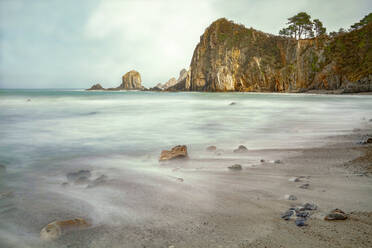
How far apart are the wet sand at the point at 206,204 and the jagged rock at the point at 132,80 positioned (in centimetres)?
11278

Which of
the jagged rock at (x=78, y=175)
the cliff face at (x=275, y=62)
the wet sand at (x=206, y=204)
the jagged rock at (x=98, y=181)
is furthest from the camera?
the cliff face at (x=275, y=62)

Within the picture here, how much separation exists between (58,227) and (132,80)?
4581 inches

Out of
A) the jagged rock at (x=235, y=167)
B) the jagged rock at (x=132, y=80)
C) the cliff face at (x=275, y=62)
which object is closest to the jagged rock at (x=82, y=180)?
the jagged rock at (x=235, y=167)

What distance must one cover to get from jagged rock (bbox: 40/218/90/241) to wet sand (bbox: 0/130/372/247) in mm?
50

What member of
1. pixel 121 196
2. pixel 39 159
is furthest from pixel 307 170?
pixel 39 159

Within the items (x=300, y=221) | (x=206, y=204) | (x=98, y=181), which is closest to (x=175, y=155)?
(x=98, y=181)

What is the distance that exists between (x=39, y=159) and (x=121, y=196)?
94.1 inches

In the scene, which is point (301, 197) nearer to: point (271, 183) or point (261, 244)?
point (271, 183)

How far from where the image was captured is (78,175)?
9.68 ft

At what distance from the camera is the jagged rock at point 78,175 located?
2.82m

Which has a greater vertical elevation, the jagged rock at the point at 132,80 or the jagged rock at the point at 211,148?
the jagged rock at the point at 132,80

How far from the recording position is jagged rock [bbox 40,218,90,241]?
1.60 meters

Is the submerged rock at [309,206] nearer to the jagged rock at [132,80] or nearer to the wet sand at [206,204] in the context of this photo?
the wet sand at [206,204]

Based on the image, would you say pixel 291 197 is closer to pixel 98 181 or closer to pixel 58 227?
pixel 58 227
